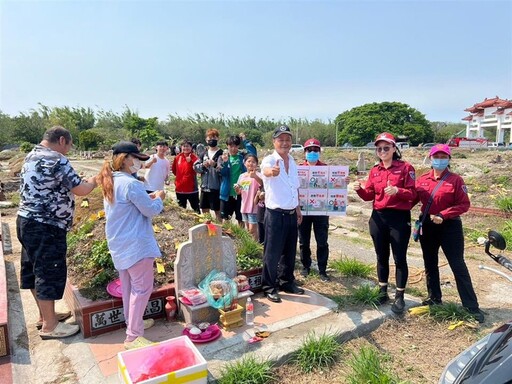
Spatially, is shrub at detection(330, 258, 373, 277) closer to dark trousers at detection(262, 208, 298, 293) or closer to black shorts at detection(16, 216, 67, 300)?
dark trousers at detection(262, 208, 298, 293)

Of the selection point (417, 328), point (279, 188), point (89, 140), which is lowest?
point (417, 328)

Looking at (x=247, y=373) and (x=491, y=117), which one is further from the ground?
(x=491, y=117)

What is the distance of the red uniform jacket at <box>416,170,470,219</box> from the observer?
3.74 meters

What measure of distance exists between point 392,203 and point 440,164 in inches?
27.6

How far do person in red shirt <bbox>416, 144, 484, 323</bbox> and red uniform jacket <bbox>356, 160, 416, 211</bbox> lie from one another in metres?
0.22

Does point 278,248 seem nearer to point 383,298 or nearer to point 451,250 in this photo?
point 383,298

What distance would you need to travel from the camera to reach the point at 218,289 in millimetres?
3689

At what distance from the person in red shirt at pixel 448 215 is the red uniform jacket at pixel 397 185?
22 centimetres

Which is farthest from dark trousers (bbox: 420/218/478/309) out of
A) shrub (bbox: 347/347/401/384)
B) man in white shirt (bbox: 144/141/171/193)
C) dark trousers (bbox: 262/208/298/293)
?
man in white shirt (bbox: 144/141/171/193)

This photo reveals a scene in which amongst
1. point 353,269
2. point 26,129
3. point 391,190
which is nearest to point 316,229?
point 353,269

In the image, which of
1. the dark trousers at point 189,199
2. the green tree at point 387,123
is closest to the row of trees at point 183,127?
the green tree at point 387,123

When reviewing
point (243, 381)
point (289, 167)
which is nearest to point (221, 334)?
point (243, 381)

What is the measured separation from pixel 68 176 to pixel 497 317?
4695mm

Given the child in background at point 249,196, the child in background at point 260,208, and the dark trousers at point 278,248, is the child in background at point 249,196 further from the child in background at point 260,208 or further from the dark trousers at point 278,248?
the dark trousers at point 278,248
